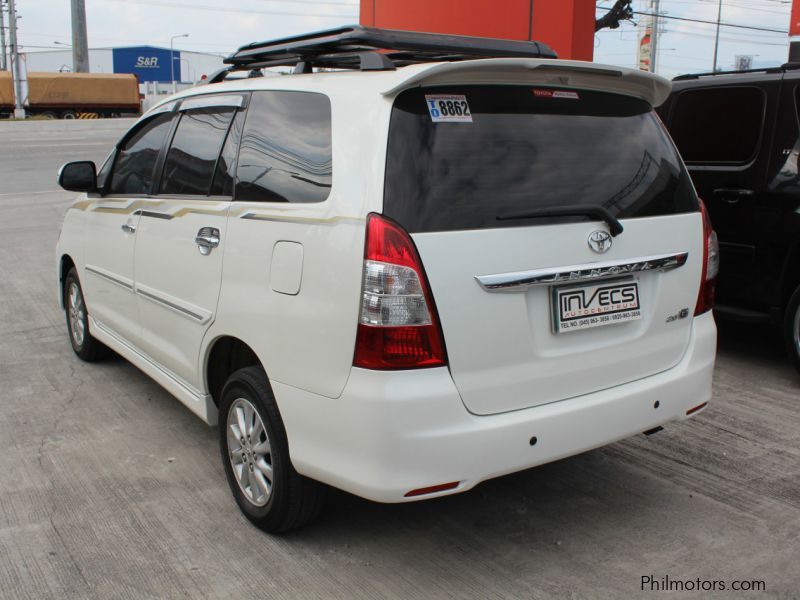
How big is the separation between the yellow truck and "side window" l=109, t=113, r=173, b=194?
150 ft

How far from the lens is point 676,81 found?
6566 mm

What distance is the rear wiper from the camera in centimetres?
293

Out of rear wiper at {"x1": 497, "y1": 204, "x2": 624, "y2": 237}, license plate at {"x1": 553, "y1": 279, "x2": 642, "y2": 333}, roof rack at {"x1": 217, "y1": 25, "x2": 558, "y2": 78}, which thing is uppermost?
roof rack at {"x1": 217, "y1": 25, "x2": 558, "y2": 78}

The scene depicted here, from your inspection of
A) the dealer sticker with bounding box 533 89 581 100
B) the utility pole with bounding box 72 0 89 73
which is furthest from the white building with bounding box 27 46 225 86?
the dealer sticker with bounding box 533 89 581 100

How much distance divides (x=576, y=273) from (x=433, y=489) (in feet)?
2.99

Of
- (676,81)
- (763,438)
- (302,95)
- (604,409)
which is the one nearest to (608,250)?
(604,409)

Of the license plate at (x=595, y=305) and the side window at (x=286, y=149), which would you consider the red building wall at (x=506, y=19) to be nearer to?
the side window at (x=286, y=149)

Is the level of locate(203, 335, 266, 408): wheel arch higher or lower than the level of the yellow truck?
lower

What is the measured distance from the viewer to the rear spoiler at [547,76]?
2.88m

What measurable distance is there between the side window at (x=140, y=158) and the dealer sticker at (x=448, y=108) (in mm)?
1984

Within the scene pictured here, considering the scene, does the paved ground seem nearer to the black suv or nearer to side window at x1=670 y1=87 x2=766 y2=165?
the black suv

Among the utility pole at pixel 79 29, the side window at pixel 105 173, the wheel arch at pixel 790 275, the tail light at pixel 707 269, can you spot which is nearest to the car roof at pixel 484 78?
the tail light at pixel 707 269

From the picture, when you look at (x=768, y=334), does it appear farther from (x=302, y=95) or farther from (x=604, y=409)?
(x=302, y=95)

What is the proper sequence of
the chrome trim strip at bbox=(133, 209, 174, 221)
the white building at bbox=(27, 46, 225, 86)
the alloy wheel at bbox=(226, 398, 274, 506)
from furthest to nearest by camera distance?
the white building at bbox=(27, 46, 225, 86) → the chrome trim strip at bbox=(133, 209, 174, 221) → the alloy wheel at bbox=(226, 398, 274, 506)
